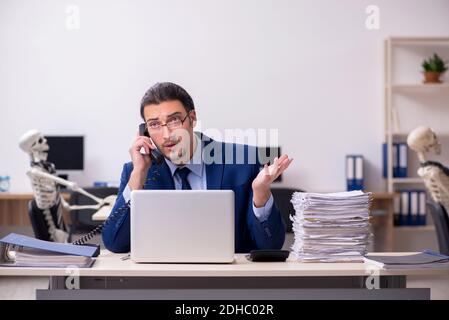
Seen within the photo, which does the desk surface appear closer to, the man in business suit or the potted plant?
the man in business suit

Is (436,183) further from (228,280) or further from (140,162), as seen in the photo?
→ (228,280)

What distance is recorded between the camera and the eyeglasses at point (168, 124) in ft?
7.06

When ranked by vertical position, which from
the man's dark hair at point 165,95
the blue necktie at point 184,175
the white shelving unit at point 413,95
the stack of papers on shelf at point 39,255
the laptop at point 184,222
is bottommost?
the stack of papers on shelf at point 39,255

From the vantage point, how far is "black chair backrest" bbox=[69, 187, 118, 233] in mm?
4840

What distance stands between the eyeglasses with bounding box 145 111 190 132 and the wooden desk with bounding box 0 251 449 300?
1.57ft

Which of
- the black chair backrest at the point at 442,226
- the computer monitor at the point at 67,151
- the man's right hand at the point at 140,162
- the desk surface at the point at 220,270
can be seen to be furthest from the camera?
the computer monitor at the point at 67,151

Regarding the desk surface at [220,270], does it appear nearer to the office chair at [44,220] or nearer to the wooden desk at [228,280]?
the wooden desk at [228,280]

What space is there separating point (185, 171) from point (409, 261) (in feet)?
2.51

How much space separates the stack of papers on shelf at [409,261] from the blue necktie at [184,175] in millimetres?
635

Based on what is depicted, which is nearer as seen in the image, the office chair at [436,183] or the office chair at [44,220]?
the office chair at [436,183]

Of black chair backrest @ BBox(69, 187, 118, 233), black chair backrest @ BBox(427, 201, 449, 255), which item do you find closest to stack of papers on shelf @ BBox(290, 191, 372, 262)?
black chair backrest @ BBox(427, 201, 449, 255)

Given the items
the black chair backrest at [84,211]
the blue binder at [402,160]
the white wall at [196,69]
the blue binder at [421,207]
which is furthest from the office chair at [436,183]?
the black chair backrest at [84,211]

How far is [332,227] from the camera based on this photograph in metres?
1.85
